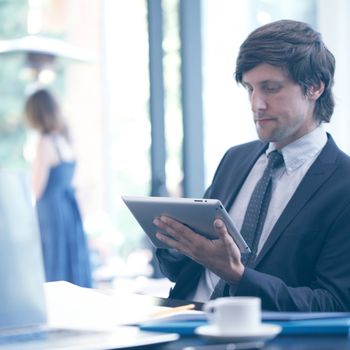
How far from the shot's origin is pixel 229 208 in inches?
102

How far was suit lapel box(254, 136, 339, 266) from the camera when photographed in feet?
7.56

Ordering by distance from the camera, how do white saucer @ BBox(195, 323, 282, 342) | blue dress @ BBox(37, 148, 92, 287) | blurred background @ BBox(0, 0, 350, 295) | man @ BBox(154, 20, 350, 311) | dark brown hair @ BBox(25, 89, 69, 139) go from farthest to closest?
1. dark brown hair @ BBox(25, 89, 69, 139)
2. blue dress @ BBox(37, 148, 92, 287)
3. blurred background @ BBox(0, 0, 350, 295)
4. man @ BBox(154, 20, 350, 311)
5. white saucer @ BBox(195, 323, 282, 342)

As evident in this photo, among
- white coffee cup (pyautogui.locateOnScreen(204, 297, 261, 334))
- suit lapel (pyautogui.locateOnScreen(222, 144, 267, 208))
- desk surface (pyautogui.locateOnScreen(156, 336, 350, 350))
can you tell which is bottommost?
desk surface (pyautogui.locateOnScreen(156, 336, 350, 350))

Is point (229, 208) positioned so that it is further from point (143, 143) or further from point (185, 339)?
point (143, 143)

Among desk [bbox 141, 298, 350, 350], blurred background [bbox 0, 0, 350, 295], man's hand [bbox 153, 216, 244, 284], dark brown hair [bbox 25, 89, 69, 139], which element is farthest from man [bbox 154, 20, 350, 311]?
dark brown hair [bbox 25, 89, 69, 139]

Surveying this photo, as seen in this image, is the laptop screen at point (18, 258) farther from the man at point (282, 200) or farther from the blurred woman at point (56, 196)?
the blurred woman at point (56, 196)

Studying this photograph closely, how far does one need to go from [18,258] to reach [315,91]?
1299 mm

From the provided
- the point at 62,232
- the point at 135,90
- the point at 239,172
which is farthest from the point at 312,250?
the point at 62,232

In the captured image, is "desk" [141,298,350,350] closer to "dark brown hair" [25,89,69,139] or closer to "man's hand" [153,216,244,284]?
"man's hand" [153,216,244,284]

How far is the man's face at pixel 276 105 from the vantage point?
8.26 ft

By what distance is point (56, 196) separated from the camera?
201 inches

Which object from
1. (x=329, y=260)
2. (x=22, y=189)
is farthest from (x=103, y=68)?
(x=22, y=189)

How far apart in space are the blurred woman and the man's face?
2.63 metres

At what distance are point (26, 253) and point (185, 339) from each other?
0.30 meters
